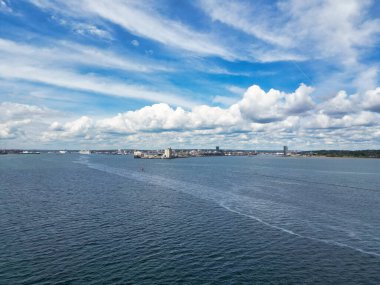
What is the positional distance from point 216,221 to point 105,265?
29091 millimetres

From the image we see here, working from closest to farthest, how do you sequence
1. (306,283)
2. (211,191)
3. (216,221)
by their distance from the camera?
(306,283) < (216,221) < (211,191)

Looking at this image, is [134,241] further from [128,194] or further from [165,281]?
[128,194]

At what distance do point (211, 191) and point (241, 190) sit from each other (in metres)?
11.4

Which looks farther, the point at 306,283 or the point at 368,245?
Result: the point at 368,245

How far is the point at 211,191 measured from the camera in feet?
363

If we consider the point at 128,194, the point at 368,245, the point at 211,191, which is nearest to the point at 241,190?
the point at 211,191

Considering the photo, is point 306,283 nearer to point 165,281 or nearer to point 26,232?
point 165,281

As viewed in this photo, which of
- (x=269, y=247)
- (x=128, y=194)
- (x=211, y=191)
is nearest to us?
(x=269, y=247)

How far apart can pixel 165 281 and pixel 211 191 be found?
243 feet

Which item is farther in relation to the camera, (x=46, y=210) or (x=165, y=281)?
(x=46, y=210)

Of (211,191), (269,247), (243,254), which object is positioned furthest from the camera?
(211,191)

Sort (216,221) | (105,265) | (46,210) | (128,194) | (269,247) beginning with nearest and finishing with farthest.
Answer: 1. (105,265)
2. (269,247)
3. (216,221)
4. (46,210)
5. (128,194)

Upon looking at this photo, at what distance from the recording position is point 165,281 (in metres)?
37.3

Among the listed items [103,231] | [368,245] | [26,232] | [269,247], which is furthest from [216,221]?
[26,232]
